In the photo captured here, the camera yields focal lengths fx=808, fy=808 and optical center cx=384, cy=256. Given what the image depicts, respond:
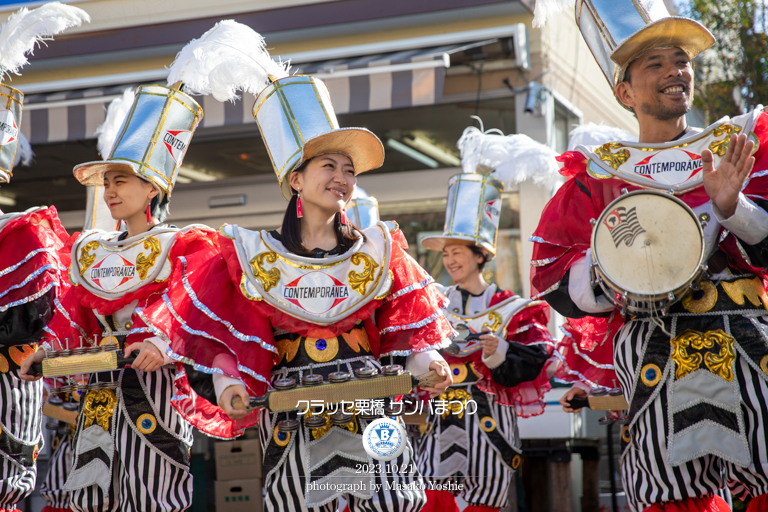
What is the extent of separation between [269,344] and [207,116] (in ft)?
18.3

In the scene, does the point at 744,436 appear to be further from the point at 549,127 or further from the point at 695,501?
the point at 549,127

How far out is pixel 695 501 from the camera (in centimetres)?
251

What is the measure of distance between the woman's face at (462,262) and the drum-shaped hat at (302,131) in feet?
7.54

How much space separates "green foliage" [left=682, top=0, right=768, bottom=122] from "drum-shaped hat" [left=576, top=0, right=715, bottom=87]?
502 cm

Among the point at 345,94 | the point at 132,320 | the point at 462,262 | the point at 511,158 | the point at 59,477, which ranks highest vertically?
the point at 345,94

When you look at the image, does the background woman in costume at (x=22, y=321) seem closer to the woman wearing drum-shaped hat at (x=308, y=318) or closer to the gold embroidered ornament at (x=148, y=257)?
the gold embroidered ornament at (x=148, y=257)

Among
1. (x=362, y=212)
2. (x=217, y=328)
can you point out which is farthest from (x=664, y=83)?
(x=362, y=212)

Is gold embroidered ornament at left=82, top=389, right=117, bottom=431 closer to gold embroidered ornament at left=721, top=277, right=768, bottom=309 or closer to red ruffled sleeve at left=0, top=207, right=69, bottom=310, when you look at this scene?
red ruffled sleeve at left=0, top=207, right=69, bottom=310

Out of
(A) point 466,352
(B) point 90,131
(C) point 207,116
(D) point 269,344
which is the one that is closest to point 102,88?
(B) point 90,131

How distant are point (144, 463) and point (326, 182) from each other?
152 cm

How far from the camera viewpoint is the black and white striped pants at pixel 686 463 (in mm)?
2451

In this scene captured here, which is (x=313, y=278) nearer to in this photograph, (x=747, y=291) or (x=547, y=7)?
(x=747, y=291)

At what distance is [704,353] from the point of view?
253 cm

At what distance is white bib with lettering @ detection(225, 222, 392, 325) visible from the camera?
2820 mm
